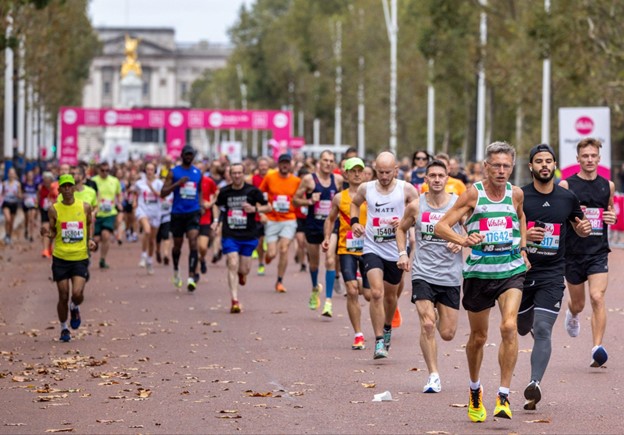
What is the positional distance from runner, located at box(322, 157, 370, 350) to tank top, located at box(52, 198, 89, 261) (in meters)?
2.48

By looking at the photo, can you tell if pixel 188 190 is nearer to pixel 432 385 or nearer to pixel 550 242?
pixel 432 385

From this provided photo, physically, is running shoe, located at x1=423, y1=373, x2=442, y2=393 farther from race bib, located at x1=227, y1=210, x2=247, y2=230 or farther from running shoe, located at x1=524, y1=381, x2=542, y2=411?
race bib, located at x1=227, y1=210, x2=247, y2=230

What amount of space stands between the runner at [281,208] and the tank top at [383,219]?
25.3 feet

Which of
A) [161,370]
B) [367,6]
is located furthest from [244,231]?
[367,6]

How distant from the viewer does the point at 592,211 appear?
13172 millimetres

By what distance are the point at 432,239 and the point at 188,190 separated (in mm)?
10413

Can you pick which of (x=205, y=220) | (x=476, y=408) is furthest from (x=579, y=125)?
(x=476, y=408)

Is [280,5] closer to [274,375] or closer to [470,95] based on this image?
[470,95]

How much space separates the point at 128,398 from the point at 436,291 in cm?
237

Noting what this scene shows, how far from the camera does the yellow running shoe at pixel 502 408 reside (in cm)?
1020

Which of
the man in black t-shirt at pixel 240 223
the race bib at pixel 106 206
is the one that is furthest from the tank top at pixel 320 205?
the race bib at pixel 106 206

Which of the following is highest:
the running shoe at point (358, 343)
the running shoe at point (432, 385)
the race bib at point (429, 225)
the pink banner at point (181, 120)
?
the pink banner at point (181, 120)

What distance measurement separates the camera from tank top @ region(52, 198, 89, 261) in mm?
16078

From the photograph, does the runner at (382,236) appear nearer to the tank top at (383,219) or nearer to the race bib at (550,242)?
the tank top at (383,219)
